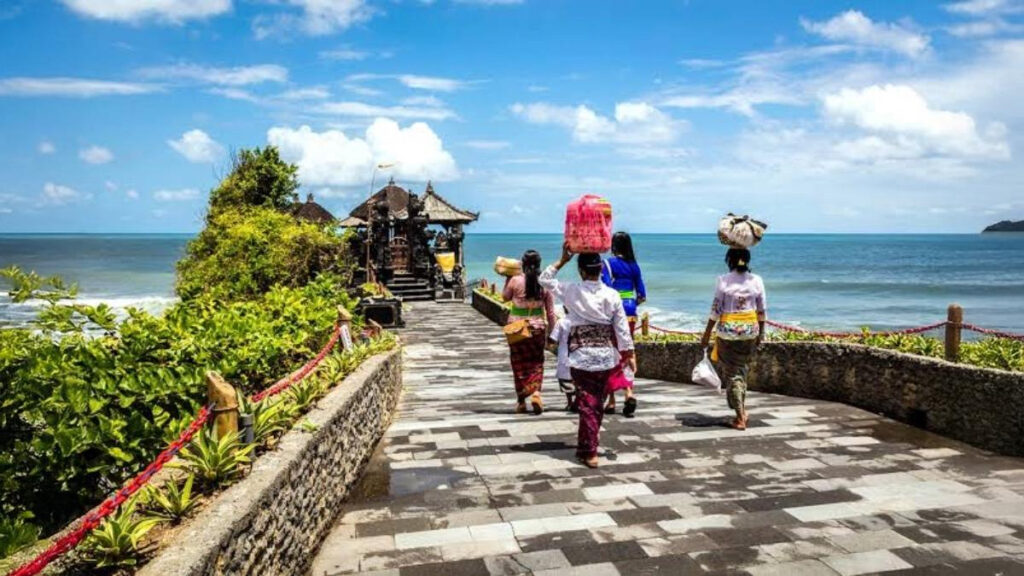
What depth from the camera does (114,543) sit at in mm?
2730

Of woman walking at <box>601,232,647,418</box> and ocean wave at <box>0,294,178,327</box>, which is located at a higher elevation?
woman walking at <box>601,232,647,418</box>

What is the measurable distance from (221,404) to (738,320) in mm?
4769

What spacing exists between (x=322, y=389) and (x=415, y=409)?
9.81ft

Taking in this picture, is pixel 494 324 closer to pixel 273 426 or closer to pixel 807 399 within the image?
pixel 807 399

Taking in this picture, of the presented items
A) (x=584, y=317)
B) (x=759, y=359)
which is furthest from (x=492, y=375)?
(x=584, y=317)

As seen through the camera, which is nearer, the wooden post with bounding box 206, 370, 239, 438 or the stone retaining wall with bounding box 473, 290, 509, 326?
the wooden post with bounding box 206, 370, 239, 438

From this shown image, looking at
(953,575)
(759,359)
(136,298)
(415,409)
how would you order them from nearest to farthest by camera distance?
(953,575) → (415,409) → (759,359) → (136,298)

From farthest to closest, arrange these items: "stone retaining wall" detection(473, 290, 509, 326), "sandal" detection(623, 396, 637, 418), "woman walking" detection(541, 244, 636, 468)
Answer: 1. "stone retaining wall" detection(473, 290, 509, 326)
2. "sandal" detection(623, 396, 637, 418)
3. "woman walking" detection(541, 244, 636, 468)

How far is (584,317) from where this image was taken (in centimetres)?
584

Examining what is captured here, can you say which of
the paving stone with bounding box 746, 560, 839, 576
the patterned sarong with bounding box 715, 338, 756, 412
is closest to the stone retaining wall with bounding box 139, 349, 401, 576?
the paving stone with bounding box 746, 560, 839, 576

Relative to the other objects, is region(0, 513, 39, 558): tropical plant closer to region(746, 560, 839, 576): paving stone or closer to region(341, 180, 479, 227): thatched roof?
region(746, 560, 839, 576): paving stone

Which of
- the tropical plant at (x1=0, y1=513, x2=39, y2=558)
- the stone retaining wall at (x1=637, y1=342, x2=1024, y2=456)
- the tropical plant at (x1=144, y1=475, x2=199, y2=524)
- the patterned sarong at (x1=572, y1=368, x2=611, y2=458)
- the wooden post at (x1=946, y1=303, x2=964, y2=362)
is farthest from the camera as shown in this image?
the wooden post at (x1=946, y1=303, x2=964, y2=362)

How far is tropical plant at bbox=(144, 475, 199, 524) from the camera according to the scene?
319 centimetres

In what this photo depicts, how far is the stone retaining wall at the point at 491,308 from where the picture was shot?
20273 millimetres
